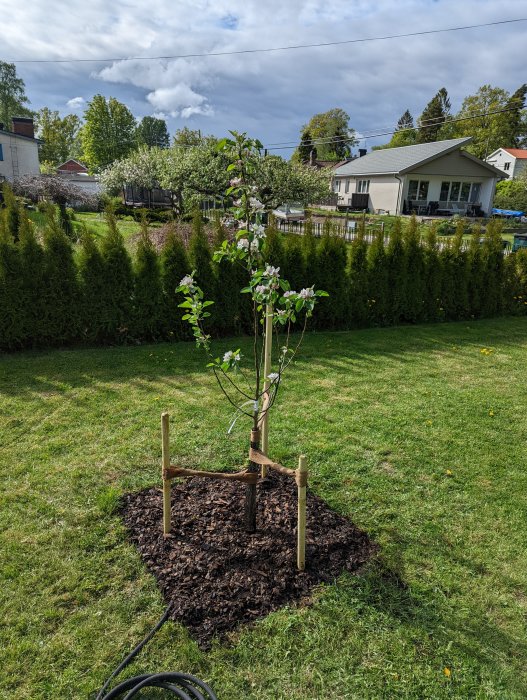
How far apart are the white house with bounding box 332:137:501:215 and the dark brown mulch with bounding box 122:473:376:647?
93.3 feet

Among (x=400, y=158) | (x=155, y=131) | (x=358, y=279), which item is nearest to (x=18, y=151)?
(x=400, y=158)

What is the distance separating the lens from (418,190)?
2923 cm

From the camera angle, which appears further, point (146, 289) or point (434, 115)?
point (434, 115)

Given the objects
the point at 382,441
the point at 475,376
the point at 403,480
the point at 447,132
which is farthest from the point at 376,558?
the point at 447,132

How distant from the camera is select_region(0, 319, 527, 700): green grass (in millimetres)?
1993

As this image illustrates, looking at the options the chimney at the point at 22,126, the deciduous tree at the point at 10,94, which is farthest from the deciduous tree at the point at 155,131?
the chimney at the point at 22,126

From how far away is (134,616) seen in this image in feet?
7.26

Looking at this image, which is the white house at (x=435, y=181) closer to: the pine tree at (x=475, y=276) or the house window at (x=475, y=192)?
the house window at (x=475, y=192)

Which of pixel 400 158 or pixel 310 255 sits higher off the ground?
pixel 400 158

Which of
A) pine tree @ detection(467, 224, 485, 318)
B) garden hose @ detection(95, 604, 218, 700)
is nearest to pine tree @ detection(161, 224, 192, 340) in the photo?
garden hose @ detection(95, 604, 218, 700)

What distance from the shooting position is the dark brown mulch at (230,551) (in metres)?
2.28

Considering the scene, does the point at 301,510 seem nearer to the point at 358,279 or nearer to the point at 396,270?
the point at 358,279

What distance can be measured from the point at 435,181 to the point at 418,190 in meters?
1.10

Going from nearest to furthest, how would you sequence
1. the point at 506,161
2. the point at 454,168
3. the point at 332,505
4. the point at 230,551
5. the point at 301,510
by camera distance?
1. the point at 301,510
2. the point at 230,551
3. the point at 332,505
4. the point at 454,168
5. the point at 506,161
